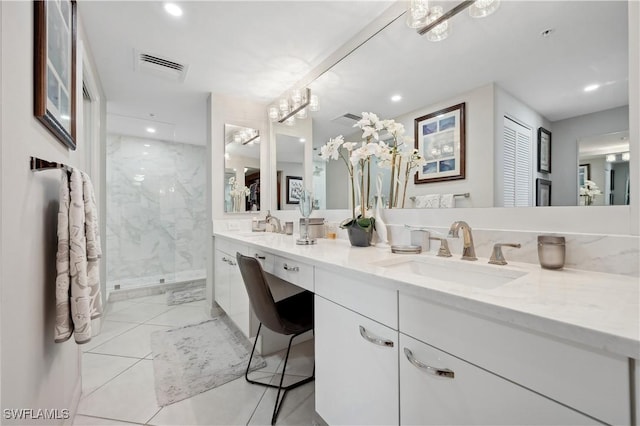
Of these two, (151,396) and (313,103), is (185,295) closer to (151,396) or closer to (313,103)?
(151,396)

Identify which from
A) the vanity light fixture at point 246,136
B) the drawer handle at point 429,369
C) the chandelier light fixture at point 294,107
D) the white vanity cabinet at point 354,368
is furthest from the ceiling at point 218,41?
the drawer handle at point 429,369

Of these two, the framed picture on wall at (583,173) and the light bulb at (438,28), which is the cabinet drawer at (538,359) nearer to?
the framed picture on wall at (583,173)

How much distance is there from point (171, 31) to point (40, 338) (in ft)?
6.21

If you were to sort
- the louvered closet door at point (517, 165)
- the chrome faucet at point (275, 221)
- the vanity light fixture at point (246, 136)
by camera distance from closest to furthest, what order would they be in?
the louvered closet door at point (517, 165), the chrome faucet at point (275, 221), the vanity light fixture at point (246, 136)

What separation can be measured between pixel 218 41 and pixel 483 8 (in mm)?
1660

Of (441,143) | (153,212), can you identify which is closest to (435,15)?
(441,143)

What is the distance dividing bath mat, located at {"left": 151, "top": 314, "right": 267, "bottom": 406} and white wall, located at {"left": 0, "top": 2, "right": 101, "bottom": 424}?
635 millimetres

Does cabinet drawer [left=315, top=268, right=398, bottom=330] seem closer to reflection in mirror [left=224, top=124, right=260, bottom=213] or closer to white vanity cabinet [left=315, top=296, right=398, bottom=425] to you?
white vanity cabinet [left=315, top=296, right=398, bottom=425]

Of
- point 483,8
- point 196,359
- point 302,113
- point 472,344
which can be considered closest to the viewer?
point 472,344

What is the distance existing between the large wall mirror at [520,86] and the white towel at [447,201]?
1.1 inches

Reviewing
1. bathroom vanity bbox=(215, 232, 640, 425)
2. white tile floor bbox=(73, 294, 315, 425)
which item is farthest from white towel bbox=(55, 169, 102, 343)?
bathroom vanity bbox=(215, 232, 640, 425)

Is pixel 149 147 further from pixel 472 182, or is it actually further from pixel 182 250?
pixel 472 182

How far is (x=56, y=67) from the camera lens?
1012 millimetres

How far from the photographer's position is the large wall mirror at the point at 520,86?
0.92m
